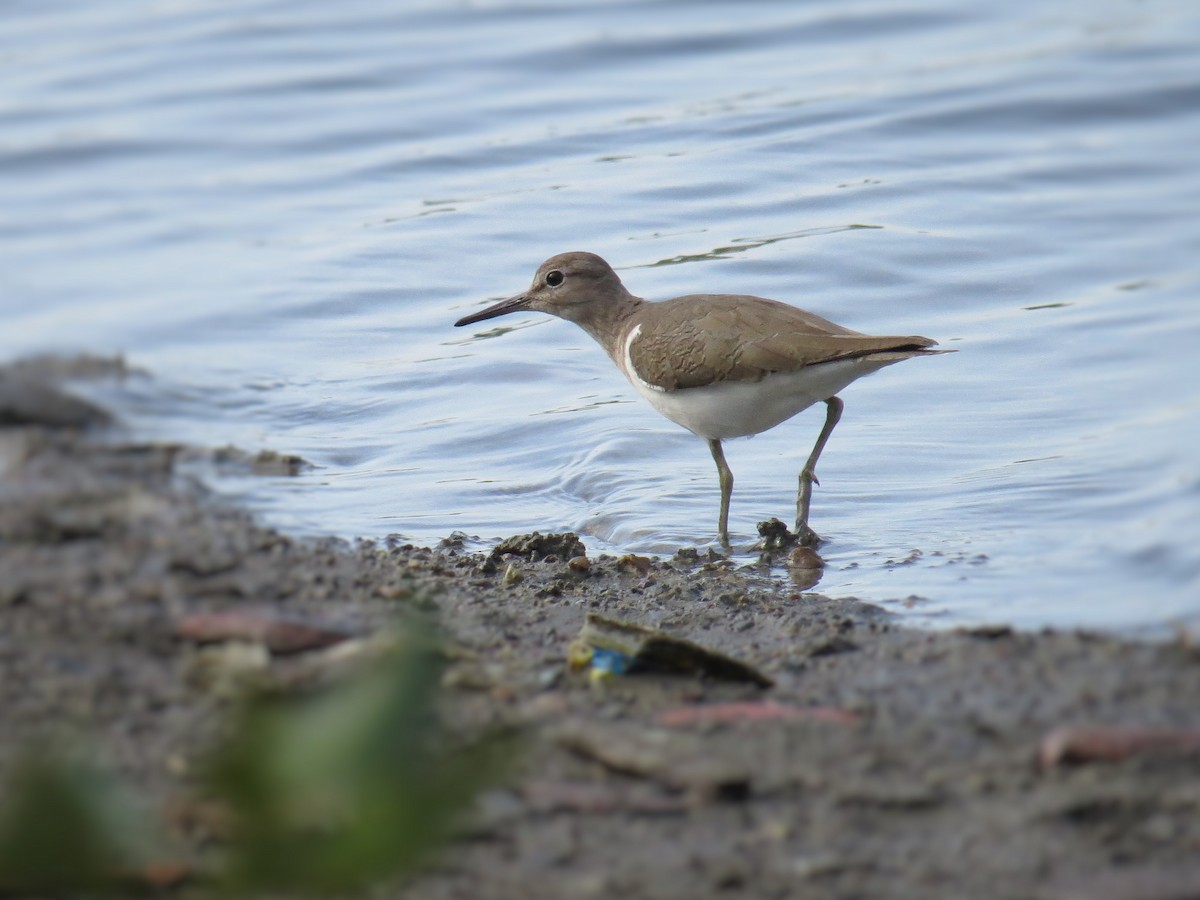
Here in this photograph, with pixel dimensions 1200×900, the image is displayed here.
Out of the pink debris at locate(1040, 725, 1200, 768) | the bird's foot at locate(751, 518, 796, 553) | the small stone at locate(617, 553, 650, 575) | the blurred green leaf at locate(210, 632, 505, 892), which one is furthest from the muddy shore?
the bird's foot at locate(751, 518, 796, 553)

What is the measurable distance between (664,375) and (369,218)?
4.79 m

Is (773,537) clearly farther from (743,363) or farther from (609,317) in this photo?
(609,317)

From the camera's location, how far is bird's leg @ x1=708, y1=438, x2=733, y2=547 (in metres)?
7.02

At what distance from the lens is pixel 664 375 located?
728 centimetres

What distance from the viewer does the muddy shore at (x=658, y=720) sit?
3.12m

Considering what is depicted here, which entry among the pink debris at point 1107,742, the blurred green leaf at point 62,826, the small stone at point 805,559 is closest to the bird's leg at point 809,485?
the small stone at point 805,559

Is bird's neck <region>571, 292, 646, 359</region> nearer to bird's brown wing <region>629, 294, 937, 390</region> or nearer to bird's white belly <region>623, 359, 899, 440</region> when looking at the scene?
bird's brown wing <region>629, 294, 937, 390</region>

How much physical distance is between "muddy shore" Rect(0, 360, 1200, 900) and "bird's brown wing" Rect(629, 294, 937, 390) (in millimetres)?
1996

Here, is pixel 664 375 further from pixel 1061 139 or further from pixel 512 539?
pixel 1061 139

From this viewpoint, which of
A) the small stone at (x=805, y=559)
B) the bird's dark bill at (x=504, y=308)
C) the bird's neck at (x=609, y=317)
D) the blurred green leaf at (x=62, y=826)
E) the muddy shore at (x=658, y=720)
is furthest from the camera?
the bird's dark bill at (x=504, y=308)

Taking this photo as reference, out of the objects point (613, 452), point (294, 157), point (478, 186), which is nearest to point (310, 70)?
point (294, 157)

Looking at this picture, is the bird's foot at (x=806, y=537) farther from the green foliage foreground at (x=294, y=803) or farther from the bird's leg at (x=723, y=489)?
the green foliage foreground at (x=294, y=803)

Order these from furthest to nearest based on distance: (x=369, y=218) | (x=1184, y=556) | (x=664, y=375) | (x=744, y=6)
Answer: (x=744, y=6) → (x=369, y=218) → (x=664, y=375) → (x=1184, y=556)

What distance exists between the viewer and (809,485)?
7047mm
